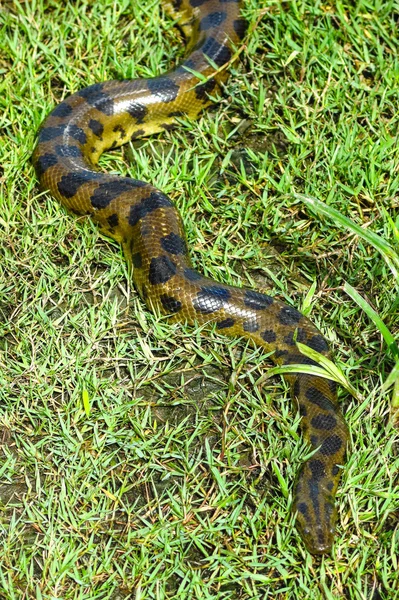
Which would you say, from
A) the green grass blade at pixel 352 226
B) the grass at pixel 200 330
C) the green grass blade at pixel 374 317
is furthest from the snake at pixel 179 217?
the green grass blade at pixel 352 226

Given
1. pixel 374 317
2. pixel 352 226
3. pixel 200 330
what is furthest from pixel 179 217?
pixel 374 317

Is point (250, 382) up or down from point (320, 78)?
down

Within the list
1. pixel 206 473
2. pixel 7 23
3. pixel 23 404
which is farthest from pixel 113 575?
pixel 7 23

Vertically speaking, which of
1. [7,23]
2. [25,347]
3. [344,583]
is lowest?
[344,583]

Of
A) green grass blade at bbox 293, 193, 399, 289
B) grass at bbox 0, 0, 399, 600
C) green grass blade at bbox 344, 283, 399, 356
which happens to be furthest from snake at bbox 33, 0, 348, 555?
green grass blade at bbox 293, 193, 399, 289

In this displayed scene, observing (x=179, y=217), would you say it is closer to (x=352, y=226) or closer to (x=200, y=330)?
(x=200, y=330)

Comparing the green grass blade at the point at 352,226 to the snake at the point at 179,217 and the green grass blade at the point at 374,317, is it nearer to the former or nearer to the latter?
the green grass blade at the point at 374,317

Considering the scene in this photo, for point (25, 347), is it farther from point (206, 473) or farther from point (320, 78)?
point (320, 78)
